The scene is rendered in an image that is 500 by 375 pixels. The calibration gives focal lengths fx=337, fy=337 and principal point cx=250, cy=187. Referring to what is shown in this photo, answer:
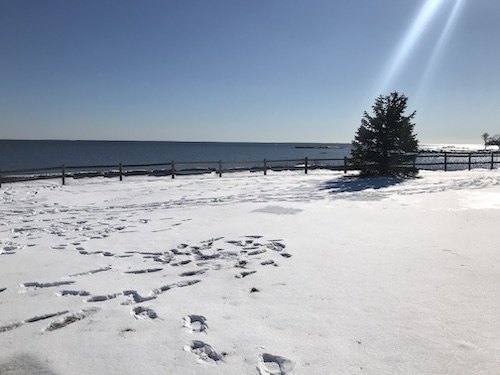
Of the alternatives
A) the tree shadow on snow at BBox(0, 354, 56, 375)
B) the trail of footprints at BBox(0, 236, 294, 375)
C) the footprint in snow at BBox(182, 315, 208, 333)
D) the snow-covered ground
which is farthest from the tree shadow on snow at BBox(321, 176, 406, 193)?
the tree shadow on snow at BBox(0, 354, 56, 375)

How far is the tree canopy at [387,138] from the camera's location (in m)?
20.1

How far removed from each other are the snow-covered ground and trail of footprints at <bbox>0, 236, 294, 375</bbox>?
2cm

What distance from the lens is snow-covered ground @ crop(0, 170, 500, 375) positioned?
309 centimetres

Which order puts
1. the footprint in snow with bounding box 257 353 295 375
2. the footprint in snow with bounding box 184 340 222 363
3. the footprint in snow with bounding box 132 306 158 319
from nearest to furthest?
the footprint in snow with bounding box 257 353 295 375 < the footprint in snow with bounding box 184 340 222 363 < the footprint in snow with bounding box 132 306 158 319

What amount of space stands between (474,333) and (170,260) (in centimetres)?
444

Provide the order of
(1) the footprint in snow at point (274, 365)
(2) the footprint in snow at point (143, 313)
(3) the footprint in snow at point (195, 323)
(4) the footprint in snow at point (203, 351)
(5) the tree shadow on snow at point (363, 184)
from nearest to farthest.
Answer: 1. (1) the footprint in snow at point (274, 365)
2. (4) the footprint in snow at point (203, 351)
3. (3) the footprint in snow at point (195, 323)
4. (2) the footprint in snow at point (143, 313)
5. (5) the tree shadow on snow at point (363, 184)

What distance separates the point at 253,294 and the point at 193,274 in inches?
47.3

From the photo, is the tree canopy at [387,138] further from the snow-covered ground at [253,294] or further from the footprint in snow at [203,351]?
the footprint in snow at [203,351]

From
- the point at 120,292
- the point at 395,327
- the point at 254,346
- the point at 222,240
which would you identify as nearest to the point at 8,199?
the point at 222,240

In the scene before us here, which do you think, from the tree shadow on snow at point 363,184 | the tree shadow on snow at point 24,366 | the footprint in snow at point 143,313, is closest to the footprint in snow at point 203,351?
the footprint in snow at point 143,313


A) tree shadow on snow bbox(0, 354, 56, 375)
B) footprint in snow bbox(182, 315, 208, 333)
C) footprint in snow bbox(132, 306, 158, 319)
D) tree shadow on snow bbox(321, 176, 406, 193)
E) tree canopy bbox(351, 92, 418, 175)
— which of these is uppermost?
tree canopy bbox(351, 92, 418, 175)

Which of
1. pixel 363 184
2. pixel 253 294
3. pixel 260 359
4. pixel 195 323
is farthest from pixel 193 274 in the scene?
pixel 363 184

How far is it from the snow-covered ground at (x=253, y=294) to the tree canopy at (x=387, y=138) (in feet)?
37.1

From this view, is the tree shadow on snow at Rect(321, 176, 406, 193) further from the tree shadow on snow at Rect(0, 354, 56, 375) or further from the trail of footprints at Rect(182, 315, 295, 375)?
the tree shadow on snow at Rect(0, 354, 56, 375)
